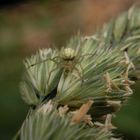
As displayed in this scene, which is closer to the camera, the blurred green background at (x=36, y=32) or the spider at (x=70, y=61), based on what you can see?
the spider at (x=70, y=61)

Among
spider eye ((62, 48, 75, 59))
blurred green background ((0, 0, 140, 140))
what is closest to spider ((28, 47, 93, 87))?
spider eye ((62, 48, 75, 59))

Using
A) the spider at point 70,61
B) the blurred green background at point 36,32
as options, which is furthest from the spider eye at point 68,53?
the blurred green background at point 36,32

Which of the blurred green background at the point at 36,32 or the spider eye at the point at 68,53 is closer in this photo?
the spider eye at the point at 68,53

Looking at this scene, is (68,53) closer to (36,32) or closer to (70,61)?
(70,61)

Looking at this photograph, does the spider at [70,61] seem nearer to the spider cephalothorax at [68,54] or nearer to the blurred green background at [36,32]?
the spider cephalothorax at [68,54]

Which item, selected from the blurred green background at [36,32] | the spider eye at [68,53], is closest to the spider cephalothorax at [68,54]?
the spider eye at [68,53]

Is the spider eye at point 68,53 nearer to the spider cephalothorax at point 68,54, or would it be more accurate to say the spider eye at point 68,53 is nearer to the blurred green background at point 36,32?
the spider cephalothorax at point 68,54

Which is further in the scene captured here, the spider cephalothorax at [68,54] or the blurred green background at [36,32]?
the blurred green background at [36,32]
